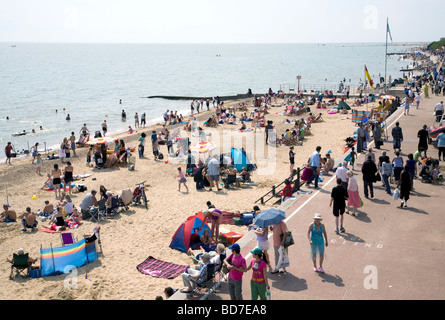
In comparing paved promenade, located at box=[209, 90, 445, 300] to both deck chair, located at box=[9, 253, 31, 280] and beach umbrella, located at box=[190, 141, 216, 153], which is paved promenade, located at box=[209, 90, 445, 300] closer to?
deck chair, located at box=[9, 253, 31, 280]

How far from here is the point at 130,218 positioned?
14.2m

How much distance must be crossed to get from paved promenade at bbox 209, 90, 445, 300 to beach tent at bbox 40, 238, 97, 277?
14.5 feet

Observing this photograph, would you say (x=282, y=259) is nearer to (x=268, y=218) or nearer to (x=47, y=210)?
(x=268, y=218)

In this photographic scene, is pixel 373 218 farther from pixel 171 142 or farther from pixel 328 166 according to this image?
pixel 171 142

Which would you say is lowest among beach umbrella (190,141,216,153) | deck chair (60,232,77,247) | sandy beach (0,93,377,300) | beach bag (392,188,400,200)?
sandy beach (0,93,377,300)

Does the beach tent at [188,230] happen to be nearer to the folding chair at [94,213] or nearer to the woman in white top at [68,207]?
the folding chair at [94,213]

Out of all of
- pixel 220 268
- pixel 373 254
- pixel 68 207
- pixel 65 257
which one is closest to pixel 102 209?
pixel 68 207

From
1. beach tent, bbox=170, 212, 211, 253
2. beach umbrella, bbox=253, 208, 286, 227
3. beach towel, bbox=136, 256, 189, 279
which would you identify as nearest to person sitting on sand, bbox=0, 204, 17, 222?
beach towel, bbox=136, 256, 189, 279

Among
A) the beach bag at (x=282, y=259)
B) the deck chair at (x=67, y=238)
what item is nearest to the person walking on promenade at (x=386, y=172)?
the beach bag at (x=282, y=259)

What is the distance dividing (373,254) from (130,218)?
27.4 ft

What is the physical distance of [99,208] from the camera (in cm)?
1429

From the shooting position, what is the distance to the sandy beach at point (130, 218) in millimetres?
9750

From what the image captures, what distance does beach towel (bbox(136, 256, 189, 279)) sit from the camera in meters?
9.99
